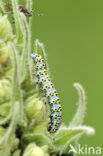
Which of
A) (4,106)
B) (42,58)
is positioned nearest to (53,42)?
(42,58)

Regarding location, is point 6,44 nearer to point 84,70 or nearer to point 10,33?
point 10,33

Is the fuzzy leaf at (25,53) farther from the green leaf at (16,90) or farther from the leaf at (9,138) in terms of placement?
the leaf at (9,138)

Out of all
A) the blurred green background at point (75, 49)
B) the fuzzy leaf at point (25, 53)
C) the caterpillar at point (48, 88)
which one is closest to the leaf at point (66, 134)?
the caterpillar at point (48, 88)

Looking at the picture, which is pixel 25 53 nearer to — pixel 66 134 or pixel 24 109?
pixel 24 109

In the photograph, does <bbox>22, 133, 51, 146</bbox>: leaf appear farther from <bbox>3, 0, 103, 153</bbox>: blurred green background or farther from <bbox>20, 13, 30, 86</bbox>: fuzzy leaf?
<bbox>3, 0, 103, 153</bbox>: blurred green background

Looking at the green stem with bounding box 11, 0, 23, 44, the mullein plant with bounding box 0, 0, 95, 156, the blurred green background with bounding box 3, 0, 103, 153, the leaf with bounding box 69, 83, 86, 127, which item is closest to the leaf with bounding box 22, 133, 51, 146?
the mullein plant with bounding box 0, 0, 95, 156
